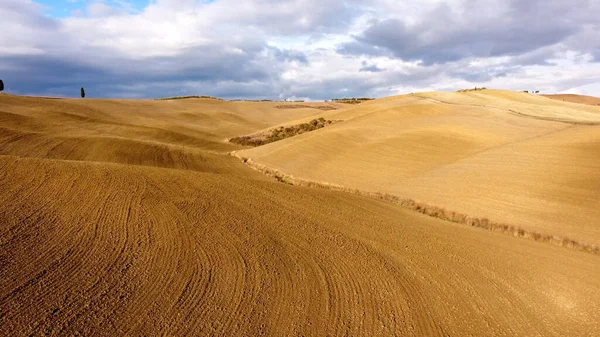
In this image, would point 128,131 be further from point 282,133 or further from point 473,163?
point 473,163

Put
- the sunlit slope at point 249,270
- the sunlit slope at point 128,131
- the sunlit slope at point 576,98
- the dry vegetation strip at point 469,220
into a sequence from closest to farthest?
the sunlit slope at point 249,270
the dry vegetation strip at point 469,220
the sunlit slope at point 128,131
the sunlit slope at point 576,98

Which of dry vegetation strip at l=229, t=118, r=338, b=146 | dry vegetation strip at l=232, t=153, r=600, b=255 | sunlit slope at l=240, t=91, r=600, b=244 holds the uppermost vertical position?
sunlit slope at l=240, t=91, r=600, b=244

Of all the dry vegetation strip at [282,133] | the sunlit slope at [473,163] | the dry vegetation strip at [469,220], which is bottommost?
the dry vegetation strip at [282,133]

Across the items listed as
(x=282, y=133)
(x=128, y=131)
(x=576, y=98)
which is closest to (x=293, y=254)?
(x=282, y=133)

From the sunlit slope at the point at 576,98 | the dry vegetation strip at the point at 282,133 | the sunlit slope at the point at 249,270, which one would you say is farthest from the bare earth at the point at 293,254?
the sunlit slope at the point at 576,98

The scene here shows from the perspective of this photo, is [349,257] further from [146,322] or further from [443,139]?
[443,139]

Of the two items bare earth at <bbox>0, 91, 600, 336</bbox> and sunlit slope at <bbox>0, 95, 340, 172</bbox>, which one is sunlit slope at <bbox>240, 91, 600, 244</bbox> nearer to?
bare earth at <bbox>0, 91, 600, 336</bbox>

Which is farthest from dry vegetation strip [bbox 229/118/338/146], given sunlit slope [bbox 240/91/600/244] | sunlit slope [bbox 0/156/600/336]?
sunlit slope [bbox 0/156/600/336]

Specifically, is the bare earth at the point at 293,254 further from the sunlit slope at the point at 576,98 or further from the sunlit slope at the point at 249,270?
the sunlit slope at the point at 576,98
